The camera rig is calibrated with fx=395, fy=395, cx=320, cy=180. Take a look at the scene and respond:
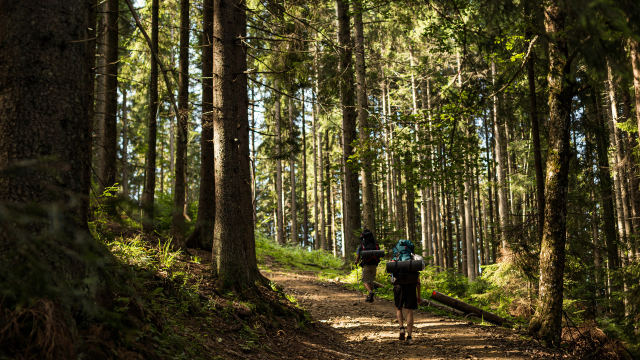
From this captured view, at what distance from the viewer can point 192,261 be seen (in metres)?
7.50

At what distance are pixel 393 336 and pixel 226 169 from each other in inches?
182

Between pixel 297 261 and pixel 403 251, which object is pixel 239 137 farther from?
pixel 297 261

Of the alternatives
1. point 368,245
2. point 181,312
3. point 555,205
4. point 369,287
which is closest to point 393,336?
point 369,287

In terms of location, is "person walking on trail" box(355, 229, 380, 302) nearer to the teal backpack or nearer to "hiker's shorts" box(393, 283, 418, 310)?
the teal backpack

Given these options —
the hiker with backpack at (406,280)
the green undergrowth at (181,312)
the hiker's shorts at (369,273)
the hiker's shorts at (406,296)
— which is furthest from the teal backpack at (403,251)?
the hiker's shorts at (369,273)

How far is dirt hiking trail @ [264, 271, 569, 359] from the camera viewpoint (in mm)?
6812

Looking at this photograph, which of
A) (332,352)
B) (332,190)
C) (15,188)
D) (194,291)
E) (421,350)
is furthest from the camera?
(332,190)

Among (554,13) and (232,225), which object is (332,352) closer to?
(232,225)

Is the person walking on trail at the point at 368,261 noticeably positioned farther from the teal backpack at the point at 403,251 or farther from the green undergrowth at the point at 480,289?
the teal backpack at the point at 403,251

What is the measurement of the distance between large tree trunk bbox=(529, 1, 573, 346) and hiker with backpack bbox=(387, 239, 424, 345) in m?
2.45

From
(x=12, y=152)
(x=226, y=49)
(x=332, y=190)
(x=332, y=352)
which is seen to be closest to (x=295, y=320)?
(x=332, y=352)

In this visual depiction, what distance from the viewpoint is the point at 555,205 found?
766cm

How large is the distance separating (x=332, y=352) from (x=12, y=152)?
17.3 feet

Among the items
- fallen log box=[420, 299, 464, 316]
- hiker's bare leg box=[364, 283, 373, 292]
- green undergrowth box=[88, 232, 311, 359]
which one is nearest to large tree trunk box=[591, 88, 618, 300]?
fallen log box=[420, 299, 464, 316]
